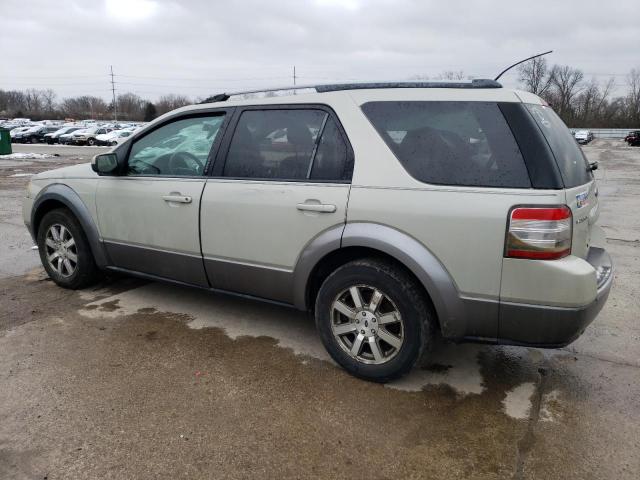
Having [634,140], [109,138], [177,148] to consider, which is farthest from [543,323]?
[634,140]

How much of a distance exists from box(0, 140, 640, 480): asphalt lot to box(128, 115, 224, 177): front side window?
1221 mm

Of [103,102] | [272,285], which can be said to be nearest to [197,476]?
[272,285]

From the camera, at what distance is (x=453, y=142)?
296 centimetres

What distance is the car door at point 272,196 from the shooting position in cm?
333

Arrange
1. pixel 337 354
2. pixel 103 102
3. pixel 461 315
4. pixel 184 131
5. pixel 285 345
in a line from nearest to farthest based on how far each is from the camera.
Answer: pixel 461 315 → pixel 337 354 → pixel 285 345 → pixel 184 131 → pixel 103 102

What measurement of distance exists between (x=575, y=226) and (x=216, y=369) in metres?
2.35

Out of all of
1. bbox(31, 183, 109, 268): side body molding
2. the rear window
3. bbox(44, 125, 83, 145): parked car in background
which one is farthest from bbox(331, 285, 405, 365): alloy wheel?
bbox(44, 125, 83, 145): parked car in background

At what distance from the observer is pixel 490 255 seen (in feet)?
9.17

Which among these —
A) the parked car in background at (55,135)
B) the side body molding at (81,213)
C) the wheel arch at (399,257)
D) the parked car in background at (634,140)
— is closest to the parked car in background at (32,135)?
the parked car in background at (55,135)

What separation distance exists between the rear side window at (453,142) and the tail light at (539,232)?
0.55 ft

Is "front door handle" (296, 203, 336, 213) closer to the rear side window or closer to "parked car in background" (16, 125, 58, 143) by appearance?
the rear side window

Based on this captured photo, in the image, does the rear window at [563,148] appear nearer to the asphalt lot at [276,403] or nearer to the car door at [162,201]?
the asphalt lot at [276,403]

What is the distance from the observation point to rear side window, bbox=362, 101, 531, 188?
2.80 m

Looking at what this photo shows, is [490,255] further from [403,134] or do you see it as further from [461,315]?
[403,134]
